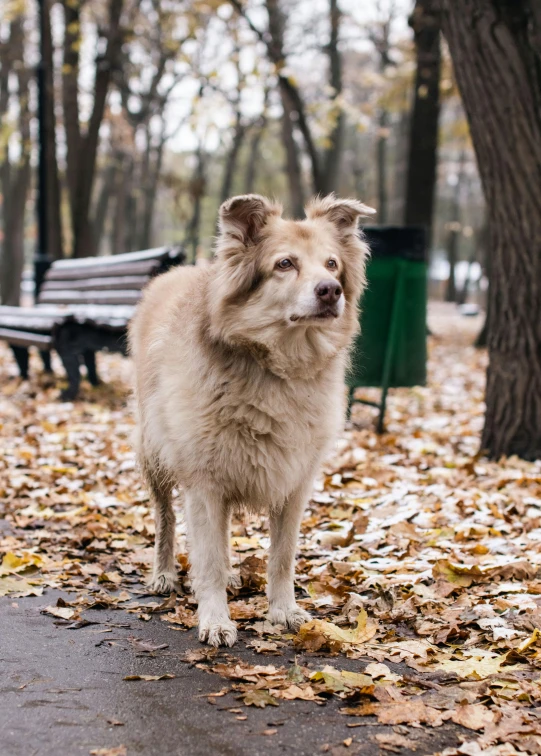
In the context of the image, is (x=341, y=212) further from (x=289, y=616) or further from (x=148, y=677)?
(x=148, y=677)

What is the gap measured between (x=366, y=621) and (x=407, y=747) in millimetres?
1046

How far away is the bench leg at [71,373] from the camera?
9852mm

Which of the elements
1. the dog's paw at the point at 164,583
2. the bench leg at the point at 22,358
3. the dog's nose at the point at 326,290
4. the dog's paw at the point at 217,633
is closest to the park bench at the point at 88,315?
the bench leg at the point at 22,358

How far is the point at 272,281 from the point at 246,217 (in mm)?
328

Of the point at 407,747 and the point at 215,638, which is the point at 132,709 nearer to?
the point at 215,638

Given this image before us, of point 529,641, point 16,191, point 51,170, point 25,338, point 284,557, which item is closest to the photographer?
point 529,641

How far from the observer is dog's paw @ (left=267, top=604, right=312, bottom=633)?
393 cm

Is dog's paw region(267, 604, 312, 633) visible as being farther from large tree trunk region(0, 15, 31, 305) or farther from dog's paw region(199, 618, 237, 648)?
large tree trunk region(0, 15, 31, 305)

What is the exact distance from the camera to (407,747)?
9.23 ft

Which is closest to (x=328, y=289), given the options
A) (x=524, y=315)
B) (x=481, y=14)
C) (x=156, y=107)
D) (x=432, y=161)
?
(x=524, y=315)

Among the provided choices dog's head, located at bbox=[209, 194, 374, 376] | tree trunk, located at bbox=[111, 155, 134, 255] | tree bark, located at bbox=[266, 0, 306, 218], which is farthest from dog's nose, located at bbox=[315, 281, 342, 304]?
tree trunk, located at bbox=[111, 155, 134, 255]

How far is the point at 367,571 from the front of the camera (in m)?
4.65

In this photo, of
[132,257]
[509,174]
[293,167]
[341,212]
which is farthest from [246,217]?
[293,167]

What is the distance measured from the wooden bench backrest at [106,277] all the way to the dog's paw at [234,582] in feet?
18.2
